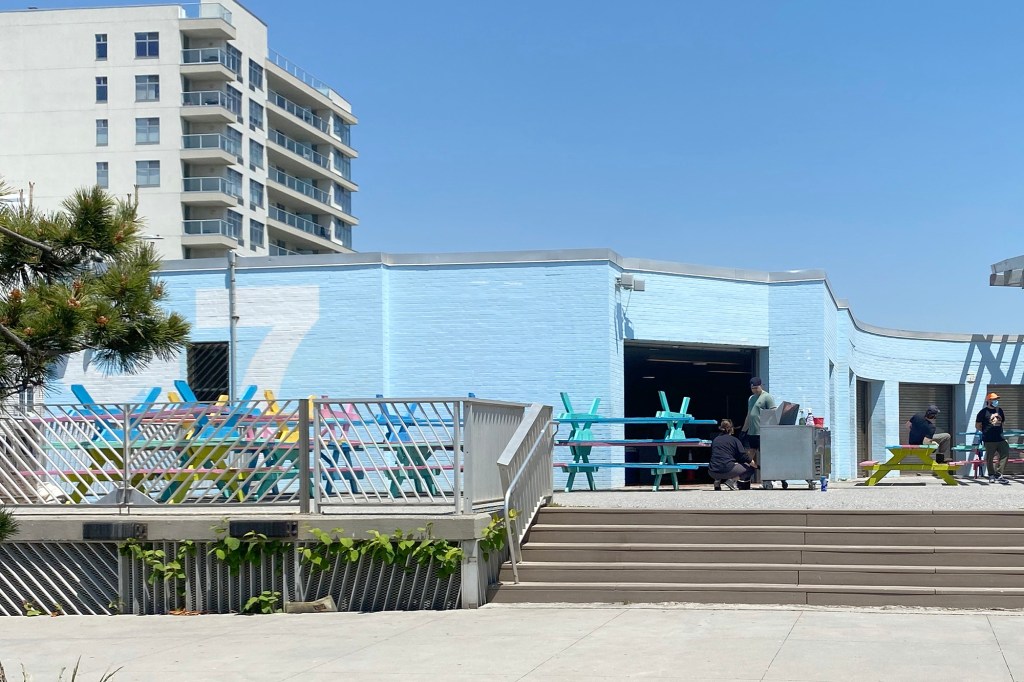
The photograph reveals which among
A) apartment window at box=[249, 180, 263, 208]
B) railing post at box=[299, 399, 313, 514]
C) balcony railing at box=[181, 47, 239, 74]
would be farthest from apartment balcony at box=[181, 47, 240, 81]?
railing post at box=[299, 399, 313, 514]

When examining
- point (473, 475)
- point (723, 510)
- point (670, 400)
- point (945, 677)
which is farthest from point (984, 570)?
point (670, 400)

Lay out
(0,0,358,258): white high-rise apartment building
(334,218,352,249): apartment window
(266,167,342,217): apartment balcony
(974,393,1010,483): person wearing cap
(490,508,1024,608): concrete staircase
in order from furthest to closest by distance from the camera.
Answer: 1. (334,218,352,249): apartment window
2. (266,167,342,217): apartment balcony
3. (0,0,358,258): white high-rise apartment building
4. (974,393,1010,483): person wearing cap
5. (490,508,1024,608): concrete staircase

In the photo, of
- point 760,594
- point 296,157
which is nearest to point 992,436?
point 760,594

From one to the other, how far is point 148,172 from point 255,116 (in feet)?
24.0

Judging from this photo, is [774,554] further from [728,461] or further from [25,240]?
Result: [25,240]

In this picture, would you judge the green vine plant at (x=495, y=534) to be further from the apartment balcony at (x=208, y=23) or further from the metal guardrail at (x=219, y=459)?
the apartment balcony at (x=208, y=23)

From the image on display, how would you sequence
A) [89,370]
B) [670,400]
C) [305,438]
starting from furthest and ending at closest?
[670,400] < [89,370] < [305,438]

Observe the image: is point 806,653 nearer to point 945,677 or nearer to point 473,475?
point 945,677

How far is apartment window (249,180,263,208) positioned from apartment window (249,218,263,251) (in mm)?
939

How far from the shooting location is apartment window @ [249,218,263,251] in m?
68.2

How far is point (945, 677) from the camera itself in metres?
7.61

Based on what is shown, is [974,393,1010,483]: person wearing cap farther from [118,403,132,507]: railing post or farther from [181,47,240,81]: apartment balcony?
[181,47,240,81]: apartment balcony

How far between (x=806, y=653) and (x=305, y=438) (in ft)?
16.7

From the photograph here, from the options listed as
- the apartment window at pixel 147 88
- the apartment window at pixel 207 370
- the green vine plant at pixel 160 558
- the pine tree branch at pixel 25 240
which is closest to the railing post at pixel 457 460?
the green vine plant at pixel 160 558
